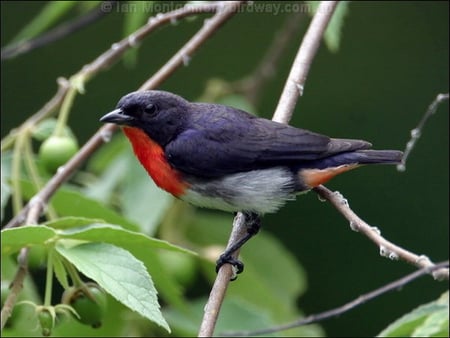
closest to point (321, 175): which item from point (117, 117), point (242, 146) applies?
point (242, 146)

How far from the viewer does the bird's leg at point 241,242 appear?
8.42 feet

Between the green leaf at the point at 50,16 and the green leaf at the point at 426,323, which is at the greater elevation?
the green leaf at the point at 50,16

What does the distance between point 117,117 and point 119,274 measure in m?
0.65

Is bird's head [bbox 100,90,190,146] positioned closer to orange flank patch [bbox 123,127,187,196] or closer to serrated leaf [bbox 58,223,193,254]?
orange flank patch [bbox 123,127,187,196]

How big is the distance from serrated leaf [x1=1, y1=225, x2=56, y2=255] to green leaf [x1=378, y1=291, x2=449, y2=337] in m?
0.82

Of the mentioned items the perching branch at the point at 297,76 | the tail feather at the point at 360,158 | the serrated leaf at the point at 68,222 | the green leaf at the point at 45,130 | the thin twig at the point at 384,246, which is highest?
the perching branch at the point at 297,76

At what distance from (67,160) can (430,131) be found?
10.6 ft

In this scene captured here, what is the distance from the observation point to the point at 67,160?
10.4 feet

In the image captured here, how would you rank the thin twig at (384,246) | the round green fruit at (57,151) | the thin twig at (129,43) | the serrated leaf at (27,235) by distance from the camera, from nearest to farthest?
the thin twig at (384,246) → the serrated leaf at (27,235) → the round green fruit at (57,151) → the thin twig at (129,43)

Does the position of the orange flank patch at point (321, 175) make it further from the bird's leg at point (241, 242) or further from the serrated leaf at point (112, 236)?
the serrated leaf at point (112, 236)

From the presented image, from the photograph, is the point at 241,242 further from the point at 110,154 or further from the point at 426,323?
the point at 110,154

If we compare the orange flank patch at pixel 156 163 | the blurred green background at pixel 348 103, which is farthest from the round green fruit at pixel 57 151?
the blurred green background at pixel 348 103

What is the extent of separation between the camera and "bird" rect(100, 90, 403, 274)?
2.82m

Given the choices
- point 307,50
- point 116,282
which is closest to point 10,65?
point 307,50
